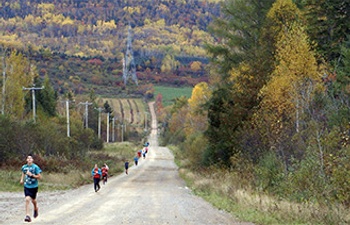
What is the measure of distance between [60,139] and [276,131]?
28472 millimetres

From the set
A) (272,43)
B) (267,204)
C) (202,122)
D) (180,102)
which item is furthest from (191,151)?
(180,102)

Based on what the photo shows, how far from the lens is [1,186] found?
92.2 feet

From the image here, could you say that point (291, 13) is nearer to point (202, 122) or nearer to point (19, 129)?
point (19, 129)

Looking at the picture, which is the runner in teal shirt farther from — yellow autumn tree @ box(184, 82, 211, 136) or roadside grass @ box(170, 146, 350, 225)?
yellow autumn tree @ box(184, 82, 211, 136)

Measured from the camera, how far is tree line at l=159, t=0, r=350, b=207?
15461 mm

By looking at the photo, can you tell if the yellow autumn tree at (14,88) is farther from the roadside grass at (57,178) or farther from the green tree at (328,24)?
the green tree at (328,24)

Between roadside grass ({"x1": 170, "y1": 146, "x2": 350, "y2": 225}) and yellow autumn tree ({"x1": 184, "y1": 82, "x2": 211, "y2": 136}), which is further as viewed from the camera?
yellow autumn tree ({"x1": 184, "y1": 82, "x2": 211, "y2": 136})

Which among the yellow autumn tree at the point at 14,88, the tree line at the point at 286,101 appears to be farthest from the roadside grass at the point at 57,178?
the yellow autumn tree at the point at 14,88

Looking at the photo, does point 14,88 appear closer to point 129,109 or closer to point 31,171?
point 31,171

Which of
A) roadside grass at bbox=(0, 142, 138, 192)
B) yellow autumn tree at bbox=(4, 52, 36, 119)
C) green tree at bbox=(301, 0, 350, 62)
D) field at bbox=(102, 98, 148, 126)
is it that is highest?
green tree at bbox=(301, 0, 350, 62)

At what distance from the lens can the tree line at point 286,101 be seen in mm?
15461

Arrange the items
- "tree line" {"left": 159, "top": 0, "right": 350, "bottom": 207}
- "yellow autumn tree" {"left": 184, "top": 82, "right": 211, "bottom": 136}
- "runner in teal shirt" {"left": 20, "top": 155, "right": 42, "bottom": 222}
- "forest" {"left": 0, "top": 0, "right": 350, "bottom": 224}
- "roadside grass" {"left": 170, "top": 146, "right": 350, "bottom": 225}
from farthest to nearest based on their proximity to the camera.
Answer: "yellow autumn tree" {"left": 184, "top": 82, "right": 211, "bottom": 136}, "tree line" {"left": 159, "top": 0, "right": 350, "bottom": 207}, "forest" {"left": 0, "top": 0, "right": 350, "bottom": 224}, "runner in teal shirt" {"left": 20, "top": 155, "right": 42, "bottom": 222}, "roadside grass" {"left": 170, "top": 146, "right": 350, "bottom": 225}

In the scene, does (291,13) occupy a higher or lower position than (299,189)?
higher

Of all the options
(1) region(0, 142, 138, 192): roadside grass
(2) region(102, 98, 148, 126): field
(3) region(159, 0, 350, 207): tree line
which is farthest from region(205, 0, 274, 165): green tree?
(2) region(102, 98, 148, 126): field
